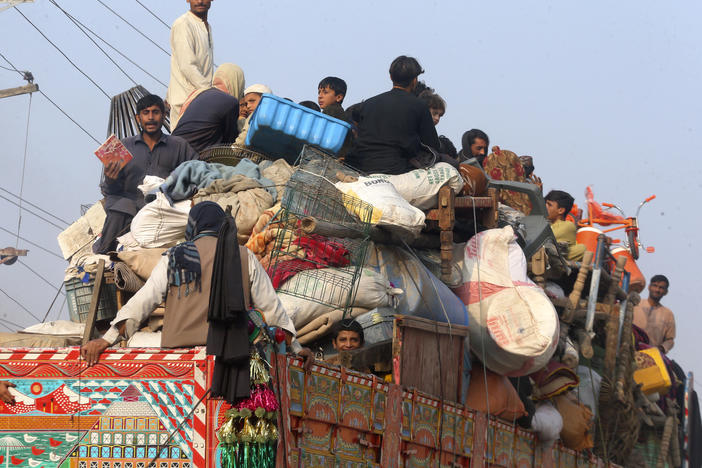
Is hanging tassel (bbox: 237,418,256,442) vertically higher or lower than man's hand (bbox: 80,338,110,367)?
lower

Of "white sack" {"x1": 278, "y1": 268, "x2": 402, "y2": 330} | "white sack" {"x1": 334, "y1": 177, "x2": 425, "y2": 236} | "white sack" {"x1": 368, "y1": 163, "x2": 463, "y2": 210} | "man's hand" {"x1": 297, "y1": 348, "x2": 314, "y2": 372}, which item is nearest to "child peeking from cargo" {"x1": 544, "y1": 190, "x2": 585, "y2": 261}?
"white sack" {"x1": 368, "y1": 163, "x2": 463, "y2": 210}

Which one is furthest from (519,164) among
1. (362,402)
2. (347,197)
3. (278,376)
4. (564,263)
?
(278,376)

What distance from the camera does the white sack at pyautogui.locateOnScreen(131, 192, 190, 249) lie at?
7789 mm

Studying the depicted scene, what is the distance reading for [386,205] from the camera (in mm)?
7770

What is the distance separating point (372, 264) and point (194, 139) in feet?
8.27

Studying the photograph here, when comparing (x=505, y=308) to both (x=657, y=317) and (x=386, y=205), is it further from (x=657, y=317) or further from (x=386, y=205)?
(x=657, y=317)

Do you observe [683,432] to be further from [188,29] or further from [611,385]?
[188,29]

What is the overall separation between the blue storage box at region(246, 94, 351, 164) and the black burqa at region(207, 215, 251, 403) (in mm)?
3384

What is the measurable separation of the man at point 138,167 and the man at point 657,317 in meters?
8.42

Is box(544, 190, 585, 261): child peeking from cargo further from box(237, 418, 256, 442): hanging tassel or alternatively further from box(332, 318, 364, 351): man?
box(237, 418, 256, 442): hanging tassel

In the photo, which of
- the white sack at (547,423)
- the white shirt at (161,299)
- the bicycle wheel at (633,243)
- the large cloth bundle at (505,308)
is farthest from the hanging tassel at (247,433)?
the bicycle wheel at (633,243)

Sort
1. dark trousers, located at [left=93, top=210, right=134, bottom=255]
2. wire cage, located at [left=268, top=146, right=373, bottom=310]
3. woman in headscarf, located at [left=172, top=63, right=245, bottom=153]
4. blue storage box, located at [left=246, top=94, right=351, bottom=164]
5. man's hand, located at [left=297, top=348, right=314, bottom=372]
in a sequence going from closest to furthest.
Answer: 1. man's hand, located at [left=297, top=348, right=314, bottom=372]
2. wire cage, located at [left=268, top=146, right=373, bottom=310]
3. dark trousers, located at [left=93, top=210, right=134, bottom=255]
4. blue storage box, located at [left=246, top=94, right=351, bottom=164]
5. woman in headscarf, located at [left=172, top=63, right=245, bottom=153]

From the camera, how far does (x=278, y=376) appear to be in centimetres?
577

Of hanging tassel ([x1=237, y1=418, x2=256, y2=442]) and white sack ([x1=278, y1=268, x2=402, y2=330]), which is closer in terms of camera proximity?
hanging tassel ([x1=237, y1=418, x2=256, y2=442])
